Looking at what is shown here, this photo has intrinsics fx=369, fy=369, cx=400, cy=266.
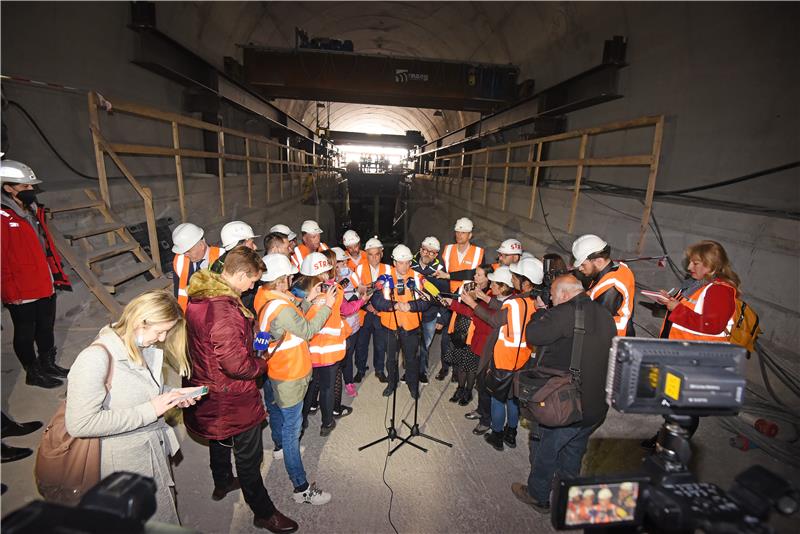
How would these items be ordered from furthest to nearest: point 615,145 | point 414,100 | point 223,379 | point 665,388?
point 414,100
point 615,145
point 223,379
point 665,388

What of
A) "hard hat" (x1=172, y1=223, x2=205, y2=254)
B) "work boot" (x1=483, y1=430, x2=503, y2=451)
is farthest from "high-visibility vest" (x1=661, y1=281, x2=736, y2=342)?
"hard hat" (x1=172, y1=223, x2=205, y2=254)

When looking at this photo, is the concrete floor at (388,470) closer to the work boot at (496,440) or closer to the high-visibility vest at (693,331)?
the work boot at (496,440)

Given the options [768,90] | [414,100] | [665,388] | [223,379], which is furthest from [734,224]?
[414,100]

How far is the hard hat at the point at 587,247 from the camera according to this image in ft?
11.6

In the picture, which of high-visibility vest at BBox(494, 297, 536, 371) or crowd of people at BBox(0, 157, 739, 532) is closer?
crowd of people at BBox(0, 157, 739, 532)

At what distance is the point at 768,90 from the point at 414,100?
8.85 metres

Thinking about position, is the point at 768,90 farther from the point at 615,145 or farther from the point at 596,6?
the point at 596,6

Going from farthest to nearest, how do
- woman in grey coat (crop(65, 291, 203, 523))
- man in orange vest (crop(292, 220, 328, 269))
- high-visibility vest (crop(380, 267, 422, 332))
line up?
man in orange vest (crop(292, 220, 328, 269))
high-visibility vest (crop(380, 267, 422, 332))
woman in grey coat (crop(65, 291, 203, 523))

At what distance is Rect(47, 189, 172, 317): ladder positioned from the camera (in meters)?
4.13

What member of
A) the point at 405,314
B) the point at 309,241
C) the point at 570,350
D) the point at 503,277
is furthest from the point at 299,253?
the point at 570,350

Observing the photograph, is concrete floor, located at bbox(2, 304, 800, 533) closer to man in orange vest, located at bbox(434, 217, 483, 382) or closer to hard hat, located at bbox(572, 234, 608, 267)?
man in orange vest, located at bbox(434, 217, 483, 382)

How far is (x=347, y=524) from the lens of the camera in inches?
112

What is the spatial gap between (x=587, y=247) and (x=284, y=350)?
291 cm

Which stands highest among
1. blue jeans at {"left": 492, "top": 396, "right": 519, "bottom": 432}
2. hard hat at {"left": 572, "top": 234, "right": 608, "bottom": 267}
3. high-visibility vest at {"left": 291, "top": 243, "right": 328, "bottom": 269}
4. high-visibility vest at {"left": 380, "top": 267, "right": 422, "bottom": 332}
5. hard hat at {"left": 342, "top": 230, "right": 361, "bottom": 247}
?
hard hat at {"left": 572, "top": 234, "right": 608, "bottom": 267}
